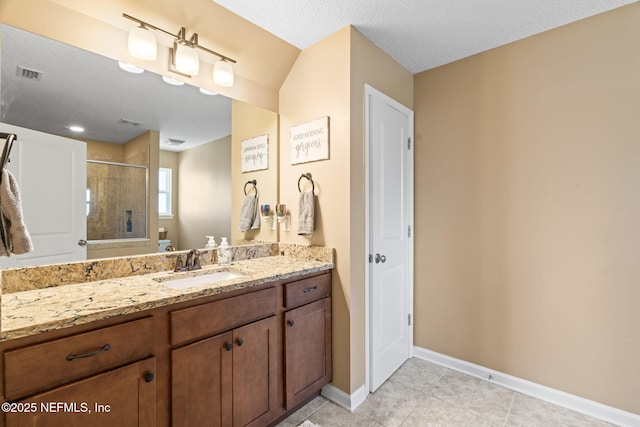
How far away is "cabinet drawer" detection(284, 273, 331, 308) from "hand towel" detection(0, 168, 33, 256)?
1146 millimetres

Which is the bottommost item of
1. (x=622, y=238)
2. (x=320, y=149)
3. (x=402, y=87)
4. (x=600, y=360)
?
(x=600, y=360)

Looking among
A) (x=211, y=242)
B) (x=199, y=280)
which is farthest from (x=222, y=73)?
(x=199, y=280)

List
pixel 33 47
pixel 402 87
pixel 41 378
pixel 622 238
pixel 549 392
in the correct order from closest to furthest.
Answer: pixel 41 378, pixel 33 47, pixel 622 238, pixel 549 392, pixel 402 87

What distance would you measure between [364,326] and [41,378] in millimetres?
1619

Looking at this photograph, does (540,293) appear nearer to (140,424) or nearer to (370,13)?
(370,13)

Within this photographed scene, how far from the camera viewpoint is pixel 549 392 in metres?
1.95

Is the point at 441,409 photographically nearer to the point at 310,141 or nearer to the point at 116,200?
the point at 310,141

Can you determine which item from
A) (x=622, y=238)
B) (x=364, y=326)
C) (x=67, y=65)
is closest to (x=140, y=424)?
(x=364, y=326)

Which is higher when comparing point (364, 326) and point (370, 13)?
point (370, 13)

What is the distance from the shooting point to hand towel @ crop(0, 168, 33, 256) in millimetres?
1061

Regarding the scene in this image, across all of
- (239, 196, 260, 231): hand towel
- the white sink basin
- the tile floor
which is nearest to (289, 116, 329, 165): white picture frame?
(239, 196, 260, 231): hand towel

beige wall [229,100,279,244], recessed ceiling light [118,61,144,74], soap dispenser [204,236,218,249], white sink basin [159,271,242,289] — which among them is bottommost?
white sink basin [159,271,242,289]

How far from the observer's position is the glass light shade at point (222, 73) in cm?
190

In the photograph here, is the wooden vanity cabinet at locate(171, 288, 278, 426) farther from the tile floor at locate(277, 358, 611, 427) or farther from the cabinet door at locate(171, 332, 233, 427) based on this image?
the tile floor at locate(277, 358, 611, 427)
